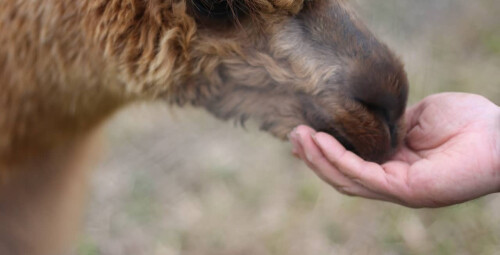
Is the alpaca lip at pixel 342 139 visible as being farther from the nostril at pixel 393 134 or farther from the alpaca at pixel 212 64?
the nostril at pixel 393 134

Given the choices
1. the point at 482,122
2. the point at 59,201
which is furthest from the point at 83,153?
the point at 482,122

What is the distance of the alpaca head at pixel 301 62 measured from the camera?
1.71 m

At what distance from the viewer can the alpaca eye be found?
167 cm

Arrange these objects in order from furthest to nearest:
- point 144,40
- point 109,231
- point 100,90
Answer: point 109,231 < point 100,90 < point 144,40

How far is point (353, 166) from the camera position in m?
1.70

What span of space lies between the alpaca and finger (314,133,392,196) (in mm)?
67

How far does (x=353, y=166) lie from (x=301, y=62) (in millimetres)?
360

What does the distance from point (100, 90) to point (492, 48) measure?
304cm

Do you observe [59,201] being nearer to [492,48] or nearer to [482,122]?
[482,122]

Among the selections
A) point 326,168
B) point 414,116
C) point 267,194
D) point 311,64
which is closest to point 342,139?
point 326,168

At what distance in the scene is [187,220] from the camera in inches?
135

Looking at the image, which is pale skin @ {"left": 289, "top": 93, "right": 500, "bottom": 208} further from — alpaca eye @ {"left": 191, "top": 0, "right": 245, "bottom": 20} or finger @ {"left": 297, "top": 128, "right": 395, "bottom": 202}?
alpaca eye @ {"left": 191, "top": 0, "right": 245, "bottom": 20}

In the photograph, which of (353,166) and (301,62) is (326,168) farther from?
(301,62)

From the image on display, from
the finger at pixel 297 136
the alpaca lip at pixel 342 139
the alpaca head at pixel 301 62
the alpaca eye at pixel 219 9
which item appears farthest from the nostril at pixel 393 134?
the alpaca eye at pixel 219 9
